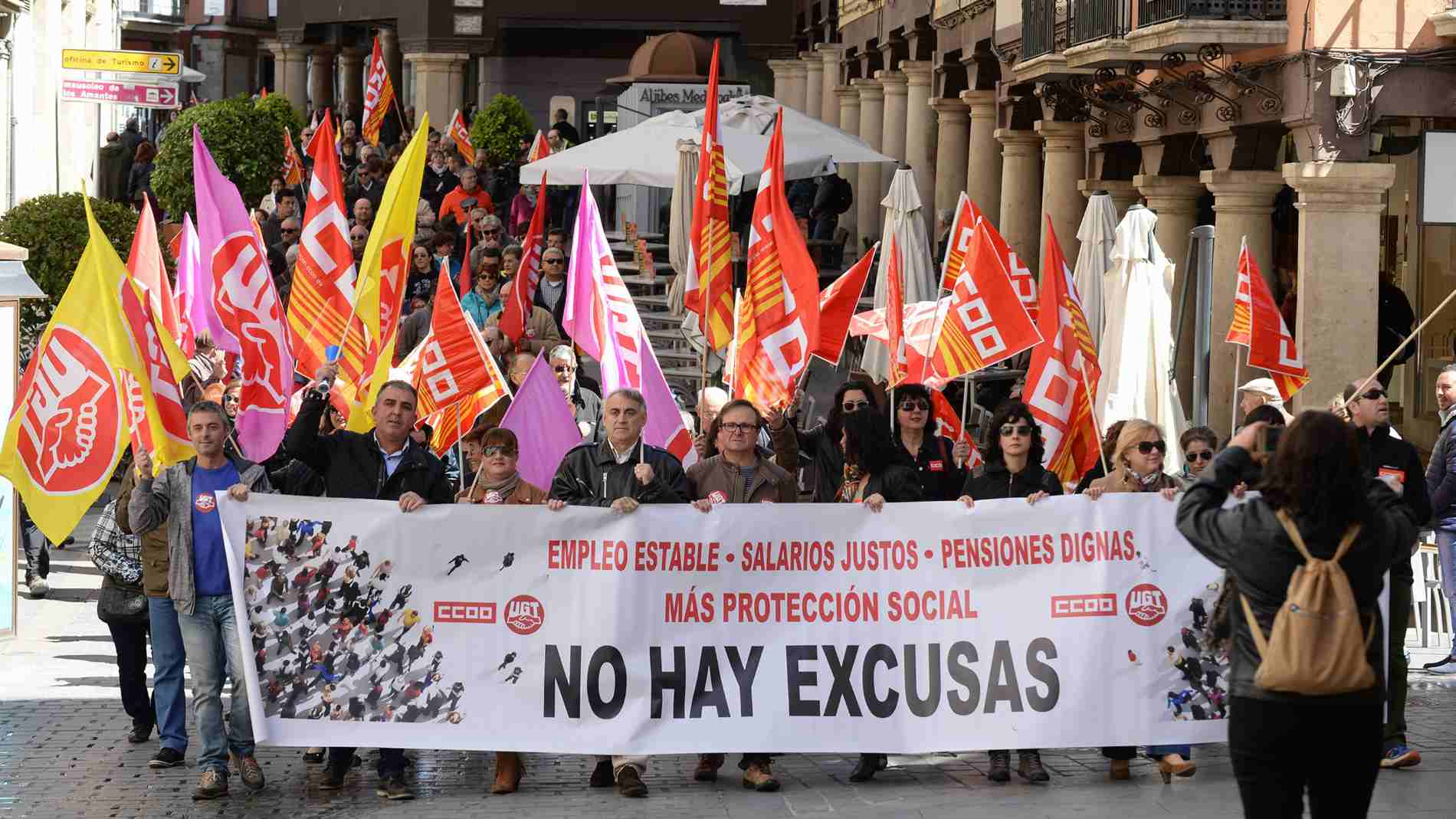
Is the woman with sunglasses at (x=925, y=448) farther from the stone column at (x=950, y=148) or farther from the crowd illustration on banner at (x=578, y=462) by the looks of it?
the stone column at (x=950, y=148)

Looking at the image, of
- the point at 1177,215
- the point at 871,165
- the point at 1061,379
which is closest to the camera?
the point at 1061,379

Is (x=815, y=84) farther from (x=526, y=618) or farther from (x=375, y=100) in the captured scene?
(x=526, y=618)

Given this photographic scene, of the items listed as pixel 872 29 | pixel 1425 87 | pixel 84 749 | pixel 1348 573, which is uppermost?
pixel 872 29

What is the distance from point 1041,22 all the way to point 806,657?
48.9 feet

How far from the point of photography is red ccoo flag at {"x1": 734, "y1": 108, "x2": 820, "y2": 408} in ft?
39.2

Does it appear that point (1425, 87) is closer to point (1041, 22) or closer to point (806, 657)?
point (1041, 22)

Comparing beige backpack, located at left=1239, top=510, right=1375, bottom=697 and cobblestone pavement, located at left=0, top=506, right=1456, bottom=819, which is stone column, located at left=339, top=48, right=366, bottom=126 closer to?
cobblestone pavement, located at left=0, top=506, right=1456, bottom=819

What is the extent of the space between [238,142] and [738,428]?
23.1 meters

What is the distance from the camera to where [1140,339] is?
1580 cm

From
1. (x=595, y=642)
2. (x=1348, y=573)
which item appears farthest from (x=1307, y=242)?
(x=1348, y=573)

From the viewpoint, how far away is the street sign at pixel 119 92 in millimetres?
22469

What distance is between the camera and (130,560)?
1021 centimetres

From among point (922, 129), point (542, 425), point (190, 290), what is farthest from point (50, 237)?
point (922, 129)

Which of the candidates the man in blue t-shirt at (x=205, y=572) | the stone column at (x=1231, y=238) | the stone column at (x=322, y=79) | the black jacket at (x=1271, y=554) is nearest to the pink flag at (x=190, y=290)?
the man in blue t-shirt at (x=205, y=572)
